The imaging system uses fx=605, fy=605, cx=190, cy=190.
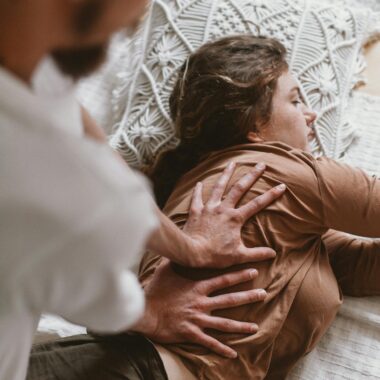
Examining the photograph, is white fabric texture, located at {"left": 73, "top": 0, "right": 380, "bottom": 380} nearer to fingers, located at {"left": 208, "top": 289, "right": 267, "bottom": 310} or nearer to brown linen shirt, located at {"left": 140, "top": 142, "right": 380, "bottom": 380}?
brown linen shirt, located at {"left": 140, "top": 142, "right": 380, "bottom": 380}

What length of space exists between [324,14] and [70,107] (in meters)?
0.94

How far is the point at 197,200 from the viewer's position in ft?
3.75

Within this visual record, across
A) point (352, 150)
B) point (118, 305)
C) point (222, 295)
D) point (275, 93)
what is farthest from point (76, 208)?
point (352, 150)

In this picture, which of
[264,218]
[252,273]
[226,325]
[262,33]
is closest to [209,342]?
[226,325]

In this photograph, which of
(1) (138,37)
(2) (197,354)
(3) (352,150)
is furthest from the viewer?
(1) (138,37)

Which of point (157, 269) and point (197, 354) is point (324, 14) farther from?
point (197, 354)

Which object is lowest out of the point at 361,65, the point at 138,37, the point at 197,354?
the point at 197,354

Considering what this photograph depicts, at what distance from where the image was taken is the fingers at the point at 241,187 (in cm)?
111

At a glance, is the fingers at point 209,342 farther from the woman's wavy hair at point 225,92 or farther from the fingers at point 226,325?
the woman's wavy hair at point 225,92

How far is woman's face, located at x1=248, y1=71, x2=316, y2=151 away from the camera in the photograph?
1.23 metres

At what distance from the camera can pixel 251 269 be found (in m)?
1.08

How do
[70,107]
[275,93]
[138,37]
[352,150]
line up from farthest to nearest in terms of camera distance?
[138,37] < [352,150] < [275,93] < [70,107]

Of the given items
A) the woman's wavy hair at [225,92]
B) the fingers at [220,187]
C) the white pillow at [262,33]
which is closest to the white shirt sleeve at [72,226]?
the fingers at [220,187]

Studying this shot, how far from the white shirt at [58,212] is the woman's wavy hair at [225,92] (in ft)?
2.18
